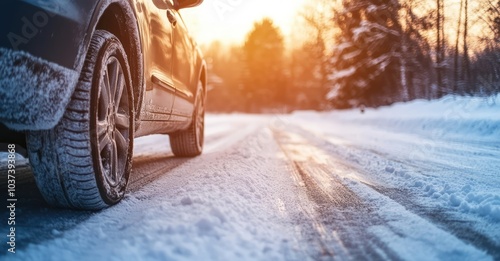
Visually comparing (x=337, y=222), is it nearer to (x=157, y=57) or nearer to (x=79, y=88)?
(x=79, y=88)

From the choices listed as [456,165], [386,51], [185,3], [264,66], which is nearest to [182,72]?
[185,3]

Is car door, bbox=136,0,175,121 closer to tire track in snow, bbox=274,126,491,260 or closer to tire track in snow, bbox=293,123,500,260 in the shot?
tire track in snow, bbox=274,126,491,260

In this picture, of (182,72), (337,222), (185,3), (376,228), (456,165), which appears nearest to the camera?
(376,228)

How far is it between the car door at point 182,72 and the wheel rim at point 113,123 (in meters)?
1.04

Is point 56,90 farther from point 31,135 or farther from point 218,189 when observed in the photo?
point 218,189

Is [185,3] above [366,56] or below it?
below

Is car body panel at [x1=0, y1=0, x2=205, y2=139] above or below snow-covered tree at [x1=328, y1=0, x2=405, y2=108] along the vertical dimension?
below

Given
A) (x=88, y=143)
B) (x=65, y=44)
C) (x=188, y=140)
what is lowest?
(x=188, y=140)

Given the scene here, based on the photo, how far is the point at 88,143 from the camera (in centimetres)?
174

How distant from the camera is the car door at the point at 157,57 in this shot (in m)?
2.46

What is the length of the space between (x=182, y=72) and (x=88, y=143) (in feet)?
6.50

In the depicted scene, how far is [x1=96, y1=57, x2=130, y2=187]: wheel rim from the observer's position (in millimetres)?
1930

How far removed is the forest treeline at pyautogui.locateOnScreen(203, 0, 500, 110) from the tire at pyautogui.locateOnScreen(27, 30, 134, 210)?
12.8 ft

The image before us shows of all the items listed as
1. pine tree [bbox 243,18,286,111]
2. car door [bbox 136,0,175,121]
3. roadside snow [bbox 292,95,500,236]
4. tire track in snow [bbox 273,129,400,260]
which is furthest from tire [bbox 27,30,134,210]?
pine tree [bbox 243,18,286,111]
